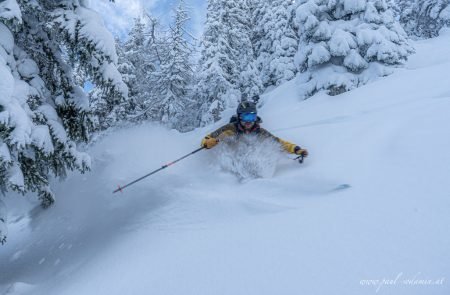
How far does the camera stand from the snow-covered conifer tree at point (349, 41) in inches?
485

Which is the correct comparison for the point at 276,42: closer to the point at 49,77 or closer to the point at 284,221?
the point at 49,77

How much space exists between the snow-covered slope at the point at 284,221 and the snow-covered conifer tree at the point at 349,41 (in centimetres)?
383

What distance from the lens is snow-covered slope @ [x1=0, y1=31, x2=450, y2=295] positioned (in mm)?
2857

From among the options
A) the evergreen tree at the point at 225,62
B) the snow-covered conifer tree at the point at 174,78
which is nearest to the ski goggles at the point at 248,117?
the evergreen tree at the point at 225,62

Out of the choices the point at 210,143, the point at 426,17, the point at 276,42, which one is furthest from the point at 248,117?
the point at 426,17

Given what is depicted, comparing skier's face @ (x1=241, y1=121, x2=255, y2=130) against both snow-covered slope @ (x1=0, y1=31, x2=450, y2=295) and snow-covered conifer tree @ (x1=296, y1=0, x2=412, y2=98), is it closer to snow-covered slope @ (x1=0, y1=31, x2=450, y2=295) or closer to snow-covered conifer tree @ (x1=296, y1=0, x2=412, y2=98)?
snow-covered slope @ (x1=0, y1=31, x2=450, y2=295)

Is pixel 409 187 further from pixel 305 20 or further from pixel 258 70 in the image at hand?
pixel 258 70

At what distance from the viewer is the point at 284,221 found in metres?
3.86

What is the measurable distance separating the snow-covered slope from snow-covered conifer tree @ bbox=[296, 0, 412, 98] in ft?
12.6

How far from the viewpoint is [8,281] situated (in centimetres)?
552

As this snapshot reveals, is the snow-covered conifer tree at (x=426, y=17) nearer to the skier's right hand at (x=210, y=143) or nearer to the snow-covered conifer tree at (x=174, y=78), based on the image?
the snow-covered conifer tree at (x=174, y=78)

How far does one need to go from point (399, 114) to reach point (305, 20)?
325 inches

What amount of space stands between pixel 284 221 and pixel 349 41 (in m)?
10.8

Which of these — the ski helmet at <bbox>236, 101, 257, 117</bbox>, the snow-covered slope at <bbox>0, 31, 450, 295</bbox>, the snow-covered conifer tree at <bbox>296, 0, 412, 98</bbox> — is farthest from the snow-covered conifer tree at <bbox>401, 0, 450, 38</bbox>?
the ski helmet at <bbox>236, 101, 257, 117</bbox>
